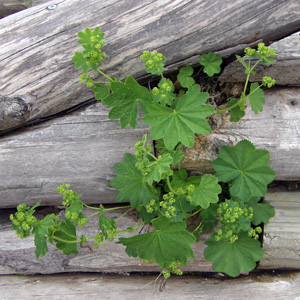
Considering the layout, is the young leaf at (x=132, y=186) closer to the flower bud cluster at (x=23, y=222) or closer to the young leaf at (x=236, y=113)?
the flower bud cluster at (x=23, y=222)

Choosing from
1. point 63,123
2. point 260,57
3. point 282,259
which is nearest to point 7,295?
point 63,123

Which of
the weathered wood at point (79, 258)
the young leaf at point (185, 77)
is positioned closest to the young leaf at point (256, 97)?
the young leaf at point (185, 77)

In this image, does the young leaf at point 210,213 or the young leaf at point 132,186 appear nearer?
the young leaf at point 132,186

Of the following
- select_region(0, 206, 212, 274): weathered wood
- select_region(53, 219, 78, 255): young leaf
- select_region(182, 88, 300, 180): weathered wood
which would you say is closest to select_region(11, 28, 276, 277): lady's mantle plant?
select_region(53, 219, 78, 255): young leaf

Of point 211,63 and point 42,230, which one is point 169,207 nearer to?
point 42,230

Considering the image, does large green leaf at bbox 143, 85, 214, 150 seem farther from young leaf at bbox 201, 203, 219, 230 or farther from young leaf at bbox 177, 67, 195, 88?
young leaf at bbox 201, 203, 219, 230

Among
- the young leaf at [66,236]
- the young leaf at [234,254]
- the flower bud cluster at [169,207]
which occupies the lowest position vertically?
the young leaf at [234,254]

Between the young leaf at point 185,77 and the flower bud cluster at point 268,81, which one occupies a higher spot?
the young leaf at point 185,77
